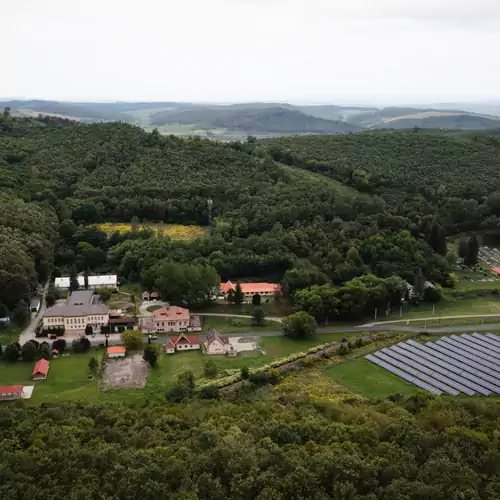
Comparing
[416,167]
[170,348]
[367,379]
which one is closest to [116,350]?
[170,348]

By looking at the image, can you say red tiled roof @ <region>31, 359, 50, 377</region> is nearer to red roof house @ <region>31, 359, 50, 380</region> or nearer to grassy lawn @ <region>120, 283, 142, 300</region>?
red roof house @ <region>31, 359, 50, 380</region>

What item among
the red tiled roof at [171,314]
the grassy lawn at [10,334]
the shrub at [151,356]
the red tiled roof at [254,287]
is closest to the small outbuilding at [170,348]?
the shrub at [151,356]

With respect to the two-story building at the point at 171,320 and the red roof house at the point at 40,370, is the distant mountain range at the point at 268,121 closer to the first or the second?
the two-story building at the point at 171,320

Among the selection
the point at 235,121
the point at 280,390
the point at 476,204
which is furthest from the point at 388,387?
the point at 235,121

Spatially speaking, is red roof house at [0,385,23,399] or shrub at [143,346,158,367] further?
shrub at [143,346,158,367]

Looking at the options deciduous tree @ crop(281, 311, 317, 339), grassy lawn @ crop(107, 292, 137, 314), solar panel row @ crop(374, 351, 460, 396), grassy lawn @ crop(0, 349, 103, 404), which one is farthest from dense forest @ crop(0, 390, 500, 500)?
grassy lawn @ crop(107, 292, 137, 314)
